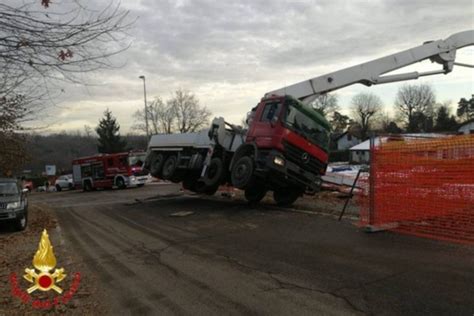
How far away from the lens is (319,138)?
49.3 ft

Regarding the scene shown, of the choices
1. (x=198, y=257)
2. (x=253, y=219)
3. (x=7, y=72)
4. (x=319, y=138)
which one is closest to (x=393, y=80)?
(x=319, y=138)

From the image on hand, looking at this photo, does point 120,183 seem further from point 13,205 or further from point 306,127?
point 306,127

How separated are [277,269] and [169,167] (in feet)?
39.2

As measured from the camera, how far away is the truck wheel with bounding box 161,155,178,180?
18305 mm

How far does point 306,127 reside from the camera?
14570 millimetres

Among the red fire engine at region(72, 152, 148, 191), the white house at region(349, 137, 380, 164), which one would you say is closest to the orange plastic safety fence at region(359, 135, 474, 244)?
the red fire engine at region(72, 152, 148, 191)

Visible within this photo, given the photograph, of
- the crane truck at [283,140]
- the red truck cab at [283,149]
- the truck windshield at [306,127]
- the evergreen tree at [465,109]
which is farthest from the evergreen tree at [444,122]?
the red truck cab at [283,149]

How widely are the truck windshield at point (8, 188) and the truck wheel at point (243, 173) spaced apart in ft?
23.0

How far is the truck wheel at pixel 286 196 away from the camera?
15.5 m

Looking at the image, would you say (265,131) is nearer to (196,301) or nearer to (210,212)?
(210,212)

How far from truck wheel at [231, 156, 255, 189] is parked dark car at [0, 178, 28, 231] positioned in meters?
6.51

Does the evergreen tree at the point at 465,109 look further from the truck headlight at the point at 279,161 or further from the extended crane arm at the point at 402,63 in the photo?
the truck headlight at the point at 279,161

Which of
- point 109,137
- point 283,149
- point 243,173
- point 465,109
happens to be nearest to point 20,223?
point 243,173

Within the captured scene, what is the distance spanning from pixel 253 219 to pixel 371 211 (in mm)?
3801
